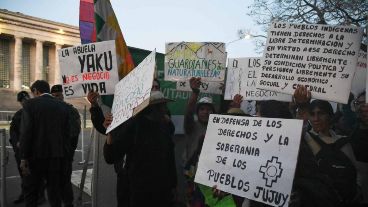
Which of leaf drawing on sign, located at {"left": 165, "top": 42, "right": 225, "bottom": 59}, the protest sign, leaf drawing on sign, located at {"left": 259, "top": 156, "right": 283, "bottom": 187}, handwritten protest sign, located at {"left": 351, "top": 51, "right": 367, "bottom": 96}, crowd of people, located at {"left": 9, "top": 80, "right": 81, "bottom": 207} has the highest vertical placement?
leaf drawing on sign, located at {"left": 165, "top": 42, "right": 225, "bottom": 59}

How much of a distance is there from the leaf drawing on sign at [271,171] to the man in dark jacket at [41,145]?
348cm

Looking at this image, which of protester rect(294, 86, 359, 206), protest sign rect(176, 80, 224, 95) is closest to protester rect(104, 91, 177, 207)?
protester rect(294, 86, 359, 206)

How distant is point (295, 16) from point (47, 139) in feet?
56.7

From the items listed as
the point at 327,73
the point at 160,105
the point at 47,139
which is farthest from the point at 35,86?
the point at 327,73

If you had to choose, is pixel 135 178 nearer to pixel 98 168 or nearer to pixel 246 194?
pixel 246 194

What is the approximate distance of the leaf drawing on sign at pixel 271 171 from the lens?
2.89m

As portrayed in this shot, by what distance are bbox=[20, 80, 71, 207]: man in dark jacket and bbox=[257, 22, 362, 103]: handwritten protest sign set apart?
3151 millimetres

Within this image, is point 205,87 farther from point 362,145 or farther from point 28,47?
point 28,47

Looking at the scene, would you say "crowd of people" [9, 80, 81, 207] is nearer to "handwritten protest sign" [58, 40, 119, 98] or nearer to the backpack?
"handwritten protest sign" [58, 40, 119, 98]

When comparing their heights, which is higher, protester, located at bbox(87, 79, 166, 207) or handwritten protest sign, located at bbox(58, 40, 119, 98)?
handwritten protest sign, located at bbox(58, 40, 119, 98)

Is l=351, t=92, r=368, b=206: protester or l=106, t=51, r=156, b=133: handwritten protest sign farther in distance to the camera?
l=351, t=92, r=368, b=206: protester

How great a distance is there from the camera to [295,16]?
20.5 m

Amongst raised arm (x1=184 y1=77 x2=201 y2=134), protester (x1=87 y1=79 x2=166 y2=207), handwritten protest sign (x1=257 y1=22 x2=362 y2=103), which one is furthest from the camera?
raised arm (x1=184 y1=77 x2=201 y2=134)

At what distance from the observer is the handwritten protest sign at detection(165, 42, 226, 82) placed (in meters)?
5.83
